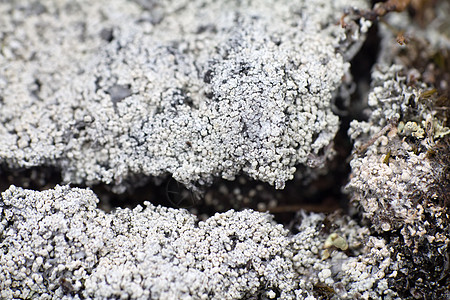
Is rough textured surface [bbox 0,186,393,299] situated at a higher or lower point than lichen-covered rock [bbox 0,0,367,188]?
lower

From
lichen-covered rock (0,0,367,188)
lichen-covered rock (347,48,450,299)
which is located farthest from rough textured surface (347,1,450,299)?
lichen-covered rock (0,0,367,188)

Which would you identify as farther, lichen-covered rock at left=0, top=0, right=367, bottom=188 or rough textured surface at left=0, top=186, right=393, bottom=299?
lichen-covered rock at left=0, top=0, right=367, bottom=188

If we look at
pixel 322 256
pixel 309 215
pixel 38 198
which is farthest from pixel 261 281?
pixel 38 198

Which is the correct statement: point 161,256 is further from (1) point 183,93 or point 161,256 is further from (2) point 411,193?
(2) point 411,193

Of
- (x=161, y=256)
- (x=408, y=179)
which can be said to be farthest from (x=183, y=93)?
(x=408, y=179)

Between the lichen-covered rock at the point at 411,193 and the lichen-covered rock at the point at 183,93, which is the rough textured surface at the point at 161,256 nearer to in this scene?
the lichen-covered rock at the point at 411,193

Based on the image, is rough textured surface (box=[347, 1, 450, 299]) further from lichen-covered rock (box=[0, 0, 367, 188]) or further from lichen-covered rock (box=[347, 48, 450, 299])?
lichen-covered rock (box=[0, 0, 367, 188])

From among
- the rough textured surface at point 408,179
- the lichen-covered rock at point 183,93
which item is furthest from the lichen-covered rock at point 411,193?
the lichen-covered rock at point 183,93

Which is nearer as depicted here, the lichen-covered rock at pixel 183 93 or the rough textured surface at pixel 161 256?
the rough textured surface at pixel 161 256
